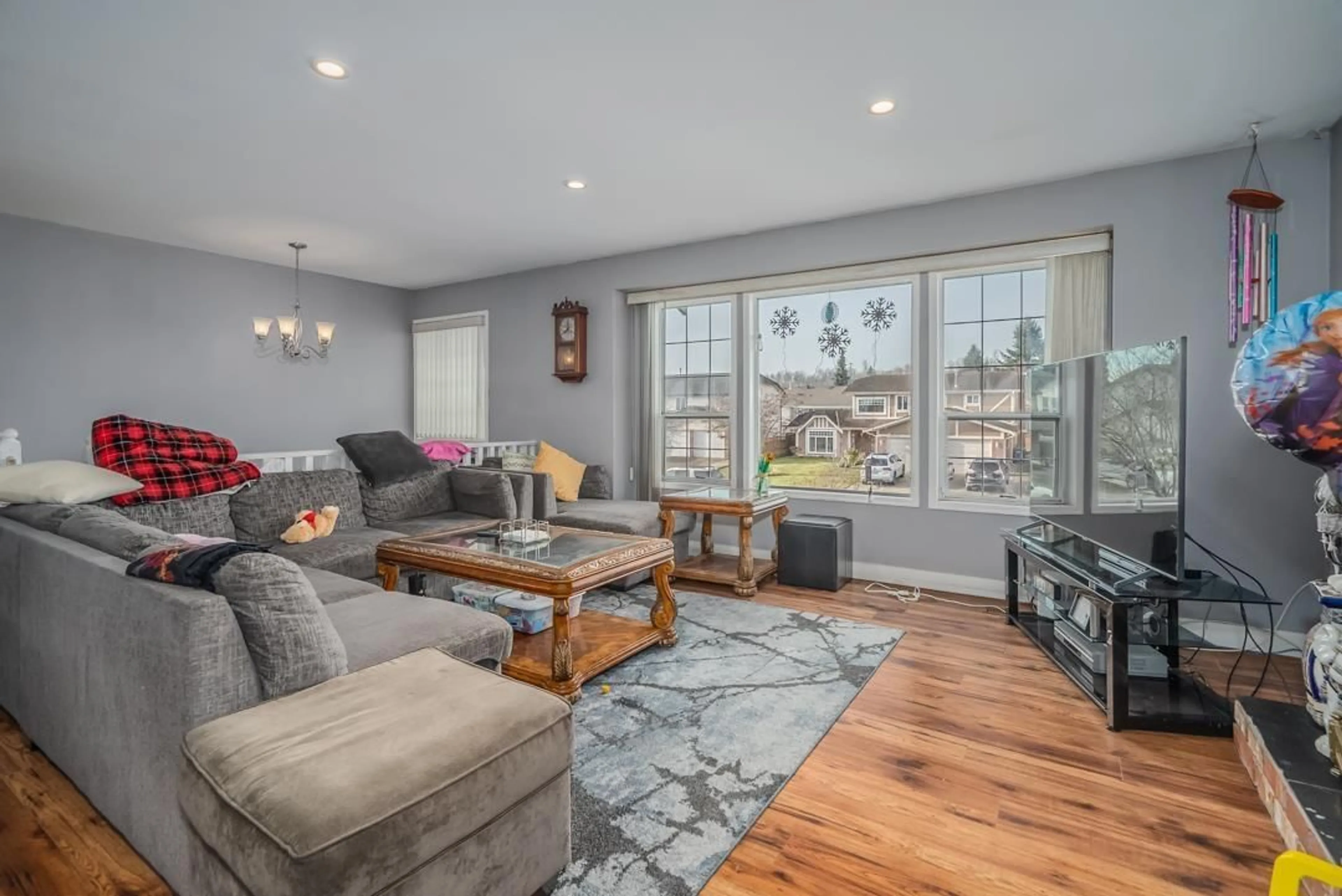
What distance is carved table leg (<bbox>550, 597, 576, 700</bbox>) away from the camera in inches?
96.0

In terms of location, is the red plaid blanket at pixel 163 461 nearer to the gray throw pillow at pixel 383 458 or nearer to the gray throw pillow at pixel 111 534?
the gray throw pillow at pixel 383 458

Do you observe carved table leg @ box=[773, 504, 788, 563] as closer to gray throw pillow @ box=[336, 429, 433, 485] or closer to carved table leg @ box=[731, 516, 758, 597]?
carved table leg @ box=[731, 516, 758, 597]

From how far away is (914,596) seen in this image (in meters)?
3.94

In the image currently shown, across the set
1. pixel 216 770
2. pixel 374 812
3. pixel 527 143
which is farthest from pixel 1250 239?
pixel 216 770

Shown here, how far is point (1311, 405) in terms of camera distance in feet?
5.74

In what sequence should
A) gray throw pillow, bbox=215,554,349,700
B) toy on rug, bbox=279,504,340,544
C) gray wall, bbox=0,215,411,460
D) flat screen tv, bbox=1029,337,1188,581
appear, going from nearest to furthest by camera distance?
gray throw pillow, bbox=215,554,349,700 < flat screen tv, bbox=1029,337,1188,581 < toy on rug, bbox=279,504,340,544 < gray wall, bbox=0,215,411,460

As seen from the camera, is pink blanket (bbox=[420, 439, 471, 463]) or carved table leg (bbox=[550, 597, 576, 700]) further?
pink blanket (bbox=[420, 439, 471, 463])

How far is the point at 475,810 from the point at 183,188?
4.00 metres

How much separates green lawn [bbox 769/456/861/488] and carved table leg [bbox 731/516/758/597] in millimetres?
729

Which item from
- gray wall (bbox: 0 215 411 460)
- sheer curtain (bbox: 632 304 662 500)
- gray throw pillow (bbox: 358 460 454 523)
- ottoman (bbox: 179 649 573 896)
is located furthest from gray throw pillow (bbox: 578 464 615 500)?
ottoman (bbox: 179 649 573 896)

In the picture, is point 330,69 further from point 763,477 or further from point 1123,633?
point 1123,633

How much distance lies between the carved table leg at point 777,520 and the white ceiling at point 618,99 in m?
1.99

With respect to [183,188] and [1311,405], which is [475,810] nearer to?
[1311,405]

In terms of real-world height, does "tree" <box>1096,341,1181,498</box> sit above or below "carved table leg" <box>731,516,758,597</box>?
above
